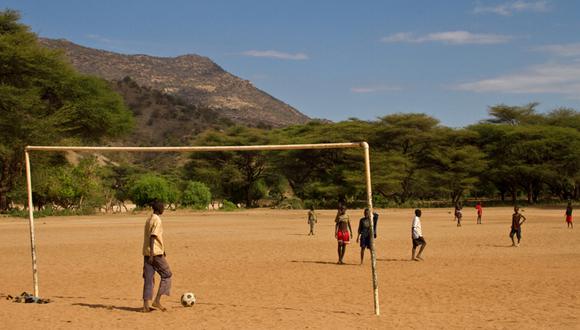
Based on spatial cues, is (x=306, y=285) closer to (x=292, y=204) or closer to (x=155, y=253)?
(x=155, y=253)

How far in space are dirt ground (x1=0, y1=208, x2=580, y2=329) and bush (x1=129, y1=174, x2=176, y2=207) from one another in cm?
3639

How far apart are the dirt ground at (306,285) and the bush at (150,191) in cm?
3639

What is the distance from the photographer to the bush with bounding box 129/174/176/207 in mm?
59116

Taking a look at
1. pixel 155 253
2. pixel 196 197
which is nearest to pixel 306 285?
pixel 155 253

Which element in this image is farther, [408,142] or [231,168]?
[231,168]

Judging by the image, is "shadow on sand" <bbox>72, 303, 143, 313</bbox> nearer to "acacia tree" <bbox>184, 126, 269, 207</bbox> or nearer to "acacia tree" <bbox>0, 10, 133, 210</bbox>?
"acacia tree" <bbox>0, 10, 133, 210</bbox>

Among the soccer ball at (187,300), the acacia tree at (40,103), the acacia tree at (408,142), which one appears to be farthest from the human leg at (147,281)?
the acacia tree at (408,142)

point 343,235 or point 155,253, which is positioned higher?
point 155,253

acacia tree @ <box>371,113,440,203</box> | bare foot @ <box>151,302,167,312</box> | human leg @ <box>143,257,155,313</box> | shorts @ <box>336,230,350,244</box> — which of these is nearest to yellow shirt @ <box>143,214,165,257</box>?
human leg @ <box>143,257,155,313</box>

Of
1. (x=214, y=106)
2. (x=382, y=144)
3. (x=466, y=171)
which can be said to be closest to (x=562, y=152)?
(x=466, y=171)

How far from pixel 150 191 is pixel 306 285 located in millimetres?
48627

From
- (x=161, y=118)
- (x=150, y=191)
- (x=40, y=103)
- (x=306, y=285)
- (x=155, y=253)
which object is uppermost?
(x=161, y=118)

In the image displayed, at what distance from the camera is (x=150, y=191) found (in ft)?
194

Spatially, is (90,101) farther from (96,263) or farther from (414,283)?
(414,283)
